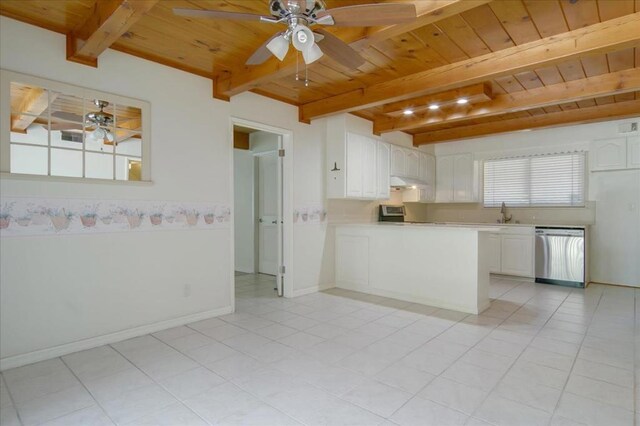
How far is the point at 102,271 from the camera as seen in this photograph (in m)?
2.96

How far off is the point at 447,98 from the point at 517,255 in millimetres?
2962

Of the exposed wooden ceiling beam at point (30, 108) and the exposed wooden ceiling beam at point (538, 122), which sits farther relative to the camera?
the exposed wooden ceiling beam at point (538, 122)

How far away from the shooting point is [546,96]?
3951 millimetres

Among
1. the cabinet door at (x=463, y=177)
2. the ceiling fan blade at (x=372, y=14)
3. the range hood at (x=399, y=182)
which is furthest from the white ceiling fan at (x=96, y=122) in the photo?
the cabinet door at (x=463, y=177)

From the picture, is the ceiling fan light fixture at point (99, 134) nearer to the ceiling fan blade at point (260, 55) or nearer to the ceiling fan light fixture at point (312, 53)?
the ceiling fan blade at point (260, 55)

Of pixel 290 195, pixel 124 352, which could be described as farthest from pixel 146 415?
pixel 290 195

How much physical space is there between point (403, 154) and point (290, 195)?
2403 mm

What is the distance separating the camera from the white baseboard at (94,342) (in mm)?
2559

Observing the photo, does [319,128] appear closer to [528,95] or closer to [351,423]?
[528,95]

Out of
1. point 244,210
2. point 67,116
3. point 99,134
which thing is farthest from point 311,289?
point 67,116

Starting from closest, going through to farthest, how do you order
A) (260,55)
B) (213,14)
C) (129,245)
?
(213,14) → (260,55) → (129,245)

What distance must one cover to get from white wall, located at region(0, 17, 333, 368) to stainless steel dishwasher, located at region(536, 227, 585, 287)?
4.25 meters

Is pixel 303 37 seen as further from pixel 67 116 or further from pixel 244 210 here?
pixel 244 210

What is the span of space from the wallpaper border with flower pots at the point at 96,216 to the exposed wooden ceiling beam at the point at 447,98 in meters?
2.64
